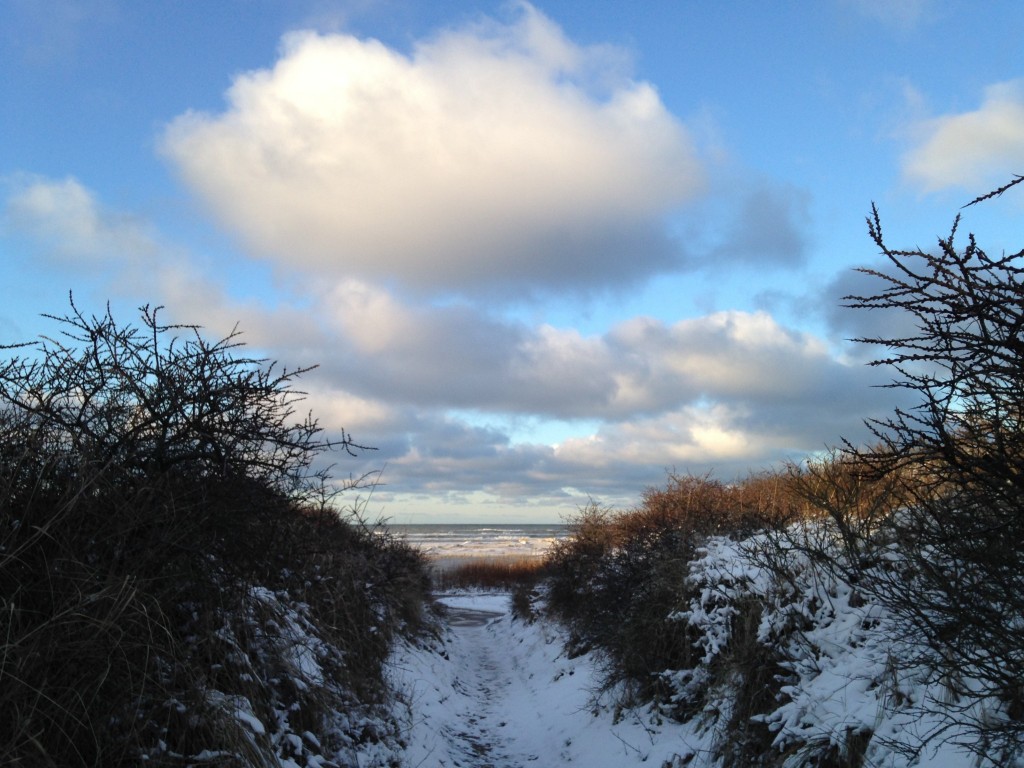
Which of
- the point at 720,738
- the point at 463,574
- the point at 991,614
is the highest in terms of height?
the point at 991,614

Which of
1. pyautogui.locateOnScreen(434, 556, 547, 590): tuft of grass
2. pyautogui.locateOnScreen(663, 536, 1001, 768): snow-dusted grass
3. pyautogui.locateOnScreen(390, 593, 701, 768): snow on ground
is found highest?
pyautogui.locateOnScreen(663, 536, 1001, 768): snow-dusted grass

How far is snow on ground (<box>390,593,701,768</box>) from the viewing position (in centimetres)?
915

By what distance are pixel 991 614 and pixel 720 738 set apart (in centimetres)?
410

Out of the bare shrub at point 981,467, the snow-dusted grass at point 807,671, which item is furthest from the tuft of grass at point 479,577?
the bare shrub at point 981,467

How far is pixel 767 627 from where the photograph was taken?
7516mm

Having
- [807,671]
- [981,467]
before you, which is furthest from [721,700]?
[981,467]

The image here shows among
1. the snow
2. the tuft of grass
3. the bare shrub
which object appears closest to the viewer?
the bare shrub

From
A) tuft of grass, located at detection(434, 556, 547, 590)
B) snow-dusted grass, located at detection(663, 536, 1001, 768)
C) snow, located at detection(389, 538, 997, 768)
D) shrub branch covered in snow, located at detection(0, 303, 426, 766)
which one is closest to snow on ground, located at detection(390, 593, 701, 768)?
snow, located at detection(389, 538, 997, 768)

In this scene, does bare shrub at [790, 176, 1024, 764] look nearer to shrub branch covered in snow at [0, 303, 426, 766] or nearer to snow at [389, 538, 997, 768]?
snow at [389, 538, 997, 768]

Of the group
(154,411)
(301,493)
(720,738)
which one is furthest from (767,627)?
(154,411)

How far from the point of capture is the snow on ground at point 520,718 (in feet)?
30.0

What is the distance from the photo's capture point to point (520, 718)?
13.1m

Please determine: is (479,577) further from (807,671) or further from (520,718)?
(807,671)

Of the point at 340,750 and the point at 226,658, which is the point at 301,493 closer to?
the point at 226,658
